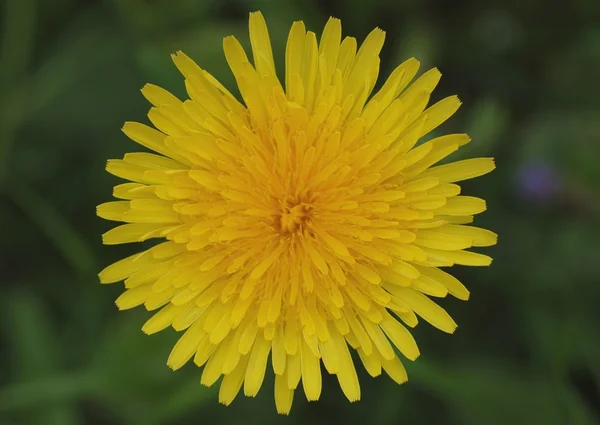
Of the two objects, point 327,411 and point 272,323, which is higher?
point 272,323

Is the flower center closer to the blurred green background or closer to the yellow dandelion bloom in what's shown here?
the yellow dandelion bloom

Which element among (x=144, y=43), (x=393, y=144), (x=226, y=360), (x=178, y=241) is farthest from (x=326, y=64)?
(x=144, y=43)

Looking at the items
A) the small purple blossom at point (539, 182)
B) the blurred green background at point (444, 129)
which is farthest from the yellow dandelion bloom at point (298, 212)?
the small purple blossom at point (539, 182)

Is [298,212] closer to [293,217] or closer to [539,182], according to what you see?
[293,217]

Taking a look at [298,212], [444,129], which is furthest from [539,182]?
[298,212]

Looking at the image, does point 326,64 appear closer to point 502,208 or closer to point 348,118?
point 348,118

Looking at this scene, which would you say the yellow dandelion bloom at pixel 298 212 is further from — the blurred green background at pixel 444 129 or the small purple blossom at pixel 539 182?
the small purple blossom at pixel 539 182

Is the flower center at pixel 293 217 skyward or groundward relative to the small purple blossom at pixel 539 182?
skyward
